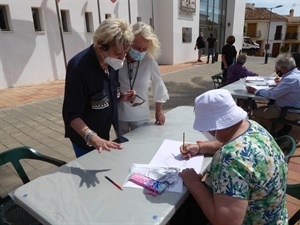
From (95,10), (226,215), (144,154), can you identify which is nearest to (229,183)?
(226,215)

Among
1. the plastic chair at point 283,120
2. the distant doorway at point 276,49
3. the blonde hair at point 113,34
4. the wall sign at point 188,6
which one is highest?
the wall sign at point 188,6

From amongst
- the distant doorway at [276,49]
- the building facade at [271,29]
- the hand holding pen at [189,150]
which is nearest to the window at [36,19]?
the hand holding pen at [189,150]

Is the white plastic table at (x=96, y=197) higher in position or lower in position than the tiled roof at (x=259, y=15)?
lower

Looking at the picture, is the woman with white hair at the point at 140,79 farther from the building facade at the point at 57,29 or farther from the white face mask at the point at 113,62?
the building facade at the point at 57,29

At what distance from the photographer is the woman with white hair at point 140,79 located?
1918mm

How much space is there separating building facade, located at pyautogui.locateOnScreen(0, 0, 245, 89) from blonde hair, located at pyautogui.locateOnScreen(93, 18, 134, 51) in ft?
24.2

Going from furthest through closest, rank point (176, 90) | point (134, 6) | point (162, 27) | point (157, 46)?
point (162, 27), point (134, 6), point (176, 90), point (157, 46)

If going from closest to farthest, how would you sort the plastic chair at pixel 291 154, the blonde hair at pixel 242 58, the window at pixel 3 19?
the plastic chair at pixel 291 154 → the blonde hair at pixel 242 58 → the window at pixel 3 19

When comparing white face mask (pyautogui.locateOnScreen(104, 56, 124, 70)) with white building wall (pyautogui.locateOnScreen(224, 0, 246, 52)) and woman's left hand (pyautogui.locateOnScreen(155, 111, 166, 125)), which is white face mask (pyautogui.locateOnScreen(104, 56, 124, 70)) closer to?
woman's left hand (pyautogui.locateOnScreen(155, 111, 166, 125))

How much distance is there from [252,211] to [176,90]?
635 centimetres

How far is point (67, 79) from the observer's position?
1.54 metres

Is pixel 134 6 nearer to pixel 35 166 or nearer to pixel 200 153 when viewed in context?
pixel 35 166

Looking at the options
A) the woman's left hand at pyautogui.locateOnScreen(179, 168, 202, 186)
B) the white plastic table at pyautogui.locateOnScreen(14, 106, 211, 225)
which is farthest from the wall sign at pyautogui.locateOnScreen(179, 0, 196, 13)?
the woman's left hand at pyautogui.locateOnScreen(179, 168, 202, 186)

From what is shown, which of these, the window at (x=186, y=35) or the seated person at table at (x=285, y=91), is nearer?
the seated person at table at (x=285, y=91)
